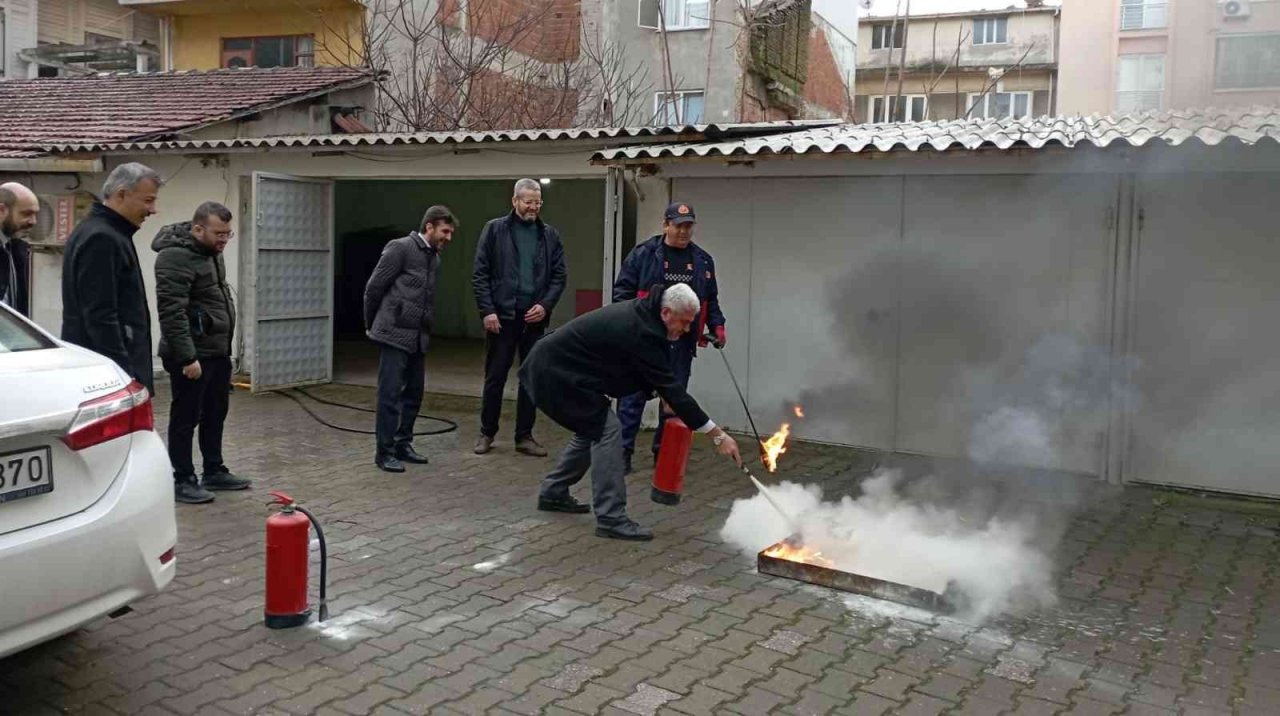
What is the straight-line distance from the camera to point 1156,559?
18.8ft

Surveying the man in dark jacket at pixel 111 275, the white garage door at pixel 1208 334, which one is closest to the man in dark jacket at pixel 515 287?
the man in dark jacket at pixel 111 275

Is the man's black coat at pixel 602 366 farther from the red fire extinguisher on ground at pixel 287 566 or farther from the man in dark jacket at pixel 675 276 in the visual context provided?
the red fire extinguisher on ground at pixel 287 566

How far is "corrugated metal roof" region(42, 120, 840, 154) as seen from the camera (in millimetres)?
9148

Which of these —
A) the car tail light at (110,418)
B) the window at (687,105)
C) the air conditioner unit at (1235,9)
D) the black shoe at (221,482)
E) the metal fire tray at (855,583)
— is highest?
the window at (687,105)

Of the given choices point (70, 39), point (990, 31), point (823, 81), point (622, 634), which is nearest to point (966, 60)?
point (990, 31)

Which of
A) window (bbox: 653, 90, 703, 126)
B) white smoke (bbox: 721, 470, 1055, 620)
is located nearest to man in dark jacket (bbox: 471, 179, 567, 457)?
white smoke (bbox: 721, 470, 1055, 620)

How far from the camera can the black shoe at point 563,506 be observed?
248 inches

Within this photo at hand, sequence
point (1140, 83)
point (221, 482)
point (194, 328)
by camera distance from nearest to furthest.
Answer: point (194, 328) → point (221, 482) → point (1140, 83)

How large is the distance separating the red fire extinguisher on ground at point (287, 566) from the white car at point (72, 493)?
0.54 metres

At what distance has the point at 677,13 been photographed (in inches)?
952

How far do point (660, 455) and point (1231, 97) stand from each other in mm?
5391

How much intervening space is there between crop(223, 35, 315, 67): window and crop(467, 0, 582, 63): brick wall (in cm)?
370

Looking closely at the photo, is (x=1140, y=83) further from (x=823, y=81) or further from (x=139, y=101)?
(x=823, y=81)

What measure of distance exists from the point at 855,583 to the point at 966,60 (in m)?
34.2
